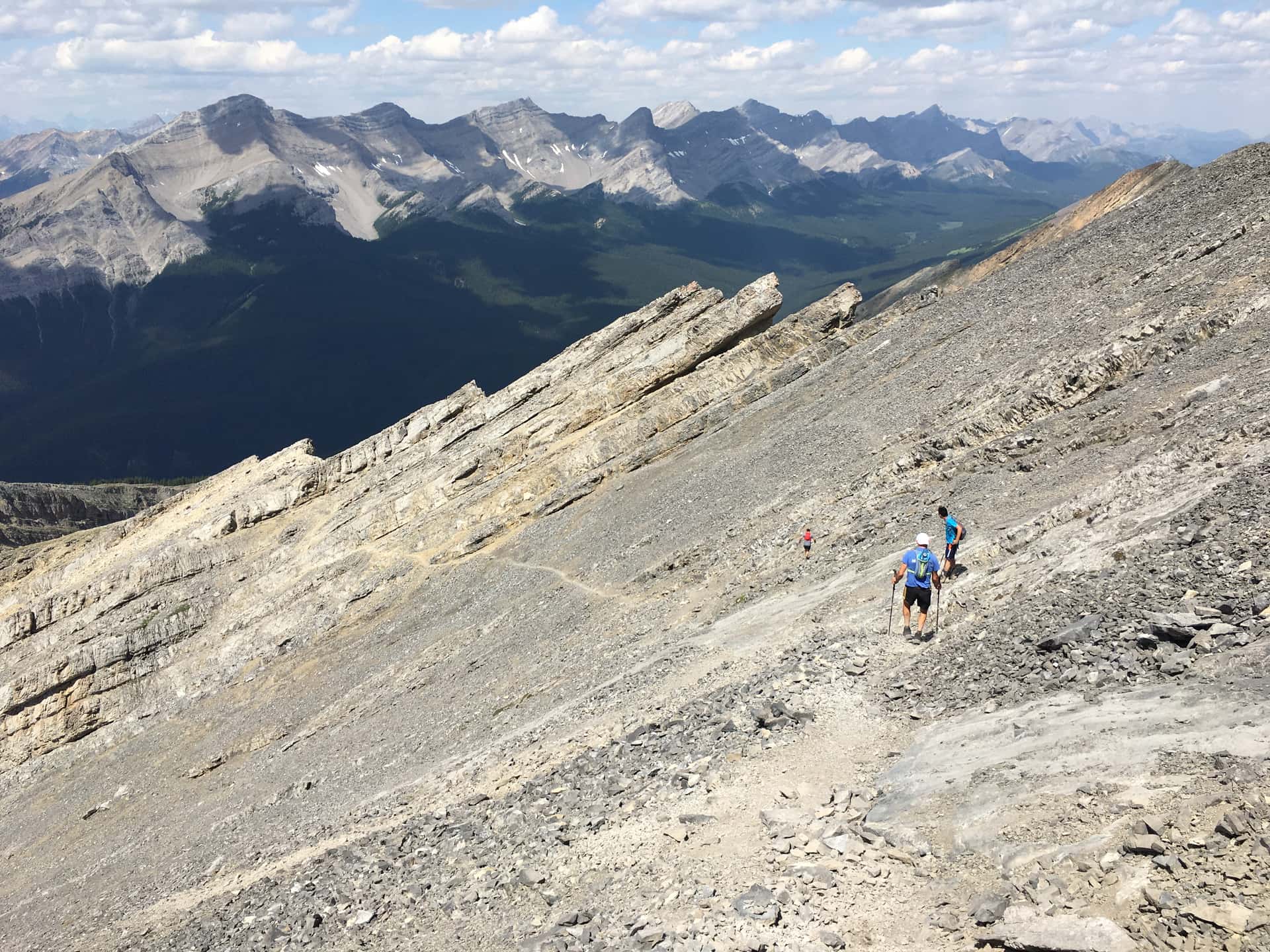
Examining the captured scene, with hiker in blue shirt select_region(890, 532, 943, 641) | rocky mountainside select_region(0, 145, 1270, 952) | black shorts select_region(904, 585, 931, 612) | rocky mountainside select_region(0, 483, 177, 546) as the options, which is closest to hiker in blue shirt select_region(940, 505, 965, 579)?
rocky mountainside select_region(0, 145, 1270, 952)

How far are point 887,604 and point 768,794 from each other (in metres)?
8.06

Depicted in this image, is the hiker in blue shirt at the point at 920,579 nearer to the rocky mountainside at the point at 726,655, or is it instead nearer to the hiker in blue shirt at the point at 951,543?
the rocky mountainside at the point at 726,655

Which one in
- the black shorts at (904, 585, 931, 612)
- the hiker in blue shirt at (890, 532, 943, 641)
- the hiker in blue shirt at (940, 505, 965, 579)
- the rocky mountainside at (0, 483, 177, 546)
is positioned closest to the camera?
the hiker in blue shirt at (890, 532, 943, 641)

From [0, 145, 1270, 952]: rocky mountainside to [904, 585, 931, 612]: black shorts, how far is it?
66cm

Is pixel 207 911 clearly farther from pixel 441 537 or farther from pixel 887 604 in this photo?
pixel 441 537

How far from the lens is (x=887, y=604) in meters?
22.9

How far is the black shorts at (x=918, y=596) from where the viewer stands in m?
20.4

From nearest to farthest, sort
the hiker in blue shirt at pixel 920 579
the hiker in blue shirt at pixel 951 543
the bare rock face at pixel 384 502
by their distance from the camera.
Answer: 1. the hiker in blue shirt at pixel 920 579
2. the hiker in blue shirt at pixel 951 543
3. the bare rock face at pixel 384 502

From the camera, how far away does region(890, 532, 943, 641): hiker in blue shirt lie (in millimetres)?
20125

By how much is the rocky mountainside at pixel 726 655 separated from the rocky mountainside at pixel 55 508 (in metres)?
36.6

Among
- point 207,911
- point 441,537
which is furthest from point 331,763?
point 441,537

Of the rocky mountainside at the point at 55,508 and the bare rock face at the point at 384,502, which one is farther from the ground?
the bare rock face at the point at 384,502

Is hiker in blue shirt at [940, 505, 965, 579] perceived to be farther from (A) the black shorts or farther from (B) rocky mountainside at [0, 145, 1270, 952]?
(A) the black shorts

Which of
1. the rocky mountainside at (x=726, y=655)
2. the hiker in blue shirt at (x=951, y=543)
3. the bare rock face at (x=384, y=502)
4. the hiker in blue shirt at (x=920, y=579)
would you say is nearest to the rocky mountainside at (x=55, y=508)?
the bare rock face at (x=384, y=502)
